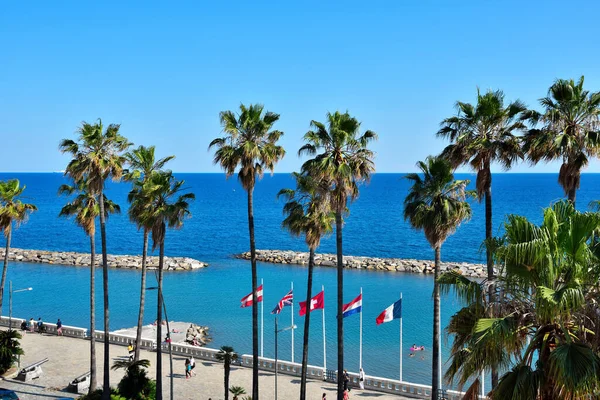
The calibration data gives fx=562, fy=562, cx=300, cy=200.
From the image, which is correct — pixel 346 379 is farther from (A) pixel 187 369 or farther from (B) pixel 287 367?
(A) pixel 187 369

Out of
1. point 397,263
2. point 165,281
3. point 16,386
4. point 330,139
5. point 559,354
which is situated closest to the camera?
point 559,354

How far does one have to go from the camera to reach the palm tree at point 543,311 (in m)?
10.1

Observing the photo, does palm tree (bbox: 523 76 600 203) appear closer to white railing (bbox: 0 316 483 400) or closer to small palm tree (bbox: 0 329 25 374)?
white railing (bbox: 0 316 483 400)

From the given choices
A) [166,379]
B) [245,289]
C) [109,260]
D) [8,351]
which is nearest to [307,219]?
[166,379]

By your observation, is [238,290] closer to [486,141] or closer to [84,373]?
[84,373]

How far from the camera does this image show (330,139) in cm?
2395

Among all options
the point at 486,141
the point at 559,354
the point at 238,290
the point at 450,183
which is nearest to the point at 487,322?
the point at 559,354

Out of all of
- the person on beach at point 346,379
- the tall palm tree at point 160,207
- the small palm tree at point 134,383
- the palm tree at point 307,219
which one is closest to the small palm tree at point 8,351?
the small palm tree at point 134,383

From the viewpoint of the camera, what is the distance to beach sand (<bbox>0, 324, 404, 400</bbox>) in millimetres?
30078

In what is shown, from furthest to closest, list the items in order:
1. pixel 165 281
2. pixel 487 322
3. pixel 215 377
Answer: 1. pixel 165 281
2. pixel 215 377
3. pixel 487 322

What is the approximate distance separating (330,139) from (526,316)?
45.5 feet

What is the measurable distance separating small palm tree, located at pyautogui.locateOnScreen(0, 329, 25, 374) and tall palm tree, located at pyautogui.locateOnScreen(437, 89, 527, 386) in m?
27.7

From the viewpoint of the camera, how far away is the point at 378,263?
8412cm

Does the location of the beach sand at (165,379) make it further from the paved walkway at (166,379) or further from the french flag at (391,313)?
the french flag at (391,313)
